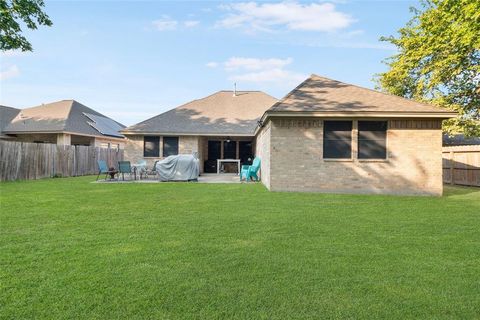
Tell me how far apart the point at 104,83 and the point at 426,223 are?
64.8 ft

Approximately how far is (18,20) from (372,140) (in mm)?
17939

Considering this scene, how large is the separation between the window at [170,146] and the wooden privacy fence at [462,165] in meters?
14.3

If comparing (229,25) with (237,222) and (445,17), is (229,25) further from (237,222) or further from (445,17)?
(237,222)

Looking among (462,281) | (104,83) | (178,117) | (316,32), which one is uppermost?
(316,32)

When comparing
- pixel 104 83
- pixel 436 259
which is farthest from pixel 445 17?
pixel 104 83

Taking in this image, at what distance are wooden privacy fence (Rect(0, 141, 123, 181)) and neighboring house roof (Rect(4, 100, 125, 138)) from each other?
11.0 feet

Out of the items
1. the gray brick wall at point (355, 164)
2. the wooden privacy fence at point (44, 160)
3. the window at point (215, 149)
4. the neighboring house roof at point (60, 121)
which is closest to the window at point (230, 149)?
the window at point (215, 149)

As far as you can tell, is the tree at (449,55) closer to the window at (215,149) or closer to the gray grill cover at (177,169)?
the gray grill cover at (177,169)

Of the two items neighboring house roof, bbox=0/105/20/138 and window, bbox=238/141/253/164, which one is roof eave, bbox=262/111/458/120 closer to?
window, bbox=238/141/253/164

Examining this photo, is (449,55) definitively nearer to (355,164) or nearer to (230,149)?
(355,164)

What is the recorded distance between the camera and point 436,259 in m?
4.23

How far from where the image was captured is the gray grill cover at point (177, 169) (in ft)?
50.0

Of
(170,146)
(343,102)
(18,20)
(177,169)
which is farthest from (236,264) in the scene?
(18,20)

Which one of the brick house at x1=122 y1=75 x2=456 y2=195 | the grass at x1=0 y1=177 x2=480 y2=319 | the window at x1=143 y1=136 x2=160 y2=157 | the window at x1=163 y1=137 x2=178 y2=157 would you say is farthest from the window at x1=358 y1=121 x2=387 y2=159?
the window at x1=143 y1=136 x2=160 y2=157
